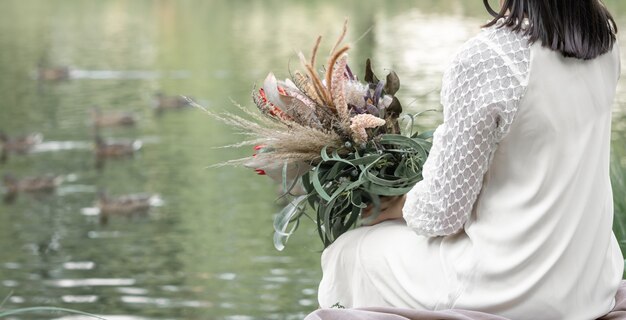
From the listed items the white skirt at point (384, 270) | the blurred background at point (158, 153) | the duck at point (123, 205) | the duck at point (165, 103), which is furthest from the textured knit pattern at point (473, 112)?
the duck at point (165, 103)

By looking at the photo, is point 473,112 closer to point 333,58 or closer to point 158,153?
point 333,58

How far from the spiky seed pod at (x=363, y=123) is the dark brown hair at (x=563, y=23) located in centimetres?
41

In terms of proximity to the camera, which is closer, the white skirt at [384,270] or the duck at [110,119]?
the white skirt at [384,270]

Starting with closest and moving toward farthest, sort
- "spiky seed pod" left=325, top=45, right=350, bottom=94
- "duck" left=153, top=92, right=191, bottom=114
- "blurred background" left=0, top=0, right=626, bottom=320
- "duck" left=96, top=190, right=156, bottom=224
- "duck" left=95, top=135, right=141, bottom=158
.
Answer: "spiky seed pod" left=325, top=45, right=350, bottom=94
"blurred background" left=0, top=0, right=626, bottom=320
"duck" left=96, top=190, right=156, bottom=224
"duck" left=95, top=135, right=141, bottom=158
"duck" left=153, top=92, right=191, bottom=114

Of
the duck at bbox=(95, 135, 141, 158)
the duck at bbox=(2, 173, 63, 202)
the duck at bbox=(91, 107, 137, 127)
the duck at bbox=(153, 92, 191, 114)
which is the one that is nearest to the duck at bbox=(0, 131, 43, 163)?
the duck at bbox=(95, 135, 141, 158)

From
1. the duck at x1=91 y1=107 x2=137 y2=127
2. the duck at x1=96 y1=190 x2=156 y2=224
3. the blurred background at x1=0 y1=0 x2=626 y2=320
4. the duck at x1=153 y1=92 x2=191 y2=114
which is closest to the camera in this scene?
the blurred background at x1=0 y1=0 x2=626 y2=320

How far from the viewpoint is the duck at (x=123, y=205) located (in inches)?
461

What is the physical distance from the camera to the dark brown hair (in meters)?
2.65

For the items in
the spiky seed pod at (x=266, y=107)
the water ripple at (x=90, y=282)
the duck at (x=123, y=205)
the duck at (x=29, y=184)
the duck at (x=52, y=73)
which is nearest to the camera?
the spiky seed pod at (x=266, y=107)

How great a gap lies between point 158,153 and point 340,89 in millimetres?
11660

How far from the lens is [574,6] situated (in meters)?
2.69

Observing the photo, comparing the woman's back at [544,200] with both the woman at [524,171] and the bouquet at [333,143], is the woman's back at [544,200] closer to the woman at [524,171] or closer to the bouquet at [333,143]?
the woman at [524,171]

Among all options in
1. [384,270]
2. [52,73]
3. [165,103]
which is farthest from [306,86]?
[52,73]

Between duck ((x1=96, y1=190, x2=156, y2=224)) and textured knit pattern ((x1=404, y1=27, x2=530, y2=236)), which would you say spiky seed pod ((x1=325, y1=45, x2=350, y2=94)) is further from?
duck ((x1=96, y1=190, x2=156, y2=224))
